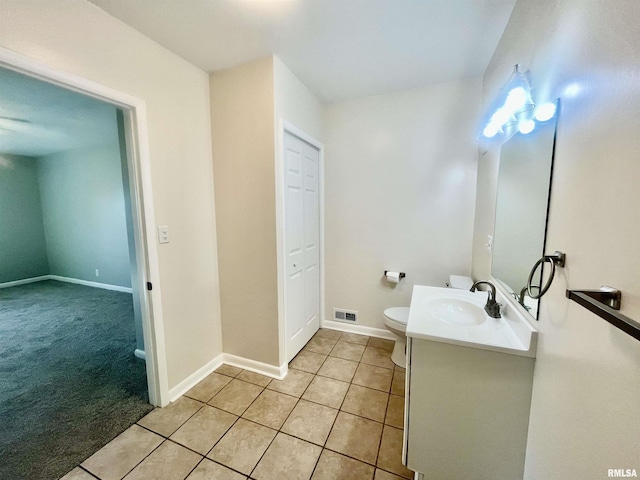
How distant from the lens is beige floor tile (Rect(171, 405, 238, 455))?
1.46 meters

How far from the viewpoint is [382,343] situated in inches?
101

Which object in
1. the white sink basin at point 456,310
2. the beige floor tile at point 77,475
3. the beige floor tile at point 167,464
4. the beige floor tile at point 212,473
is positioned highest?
the white sink basin at point 456,310

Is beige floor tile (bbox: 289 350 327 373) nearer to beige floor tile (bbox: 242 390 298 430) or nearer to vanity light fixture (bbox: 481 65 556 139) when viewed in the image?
beige floor tile (bbox: 242 390 298 430)

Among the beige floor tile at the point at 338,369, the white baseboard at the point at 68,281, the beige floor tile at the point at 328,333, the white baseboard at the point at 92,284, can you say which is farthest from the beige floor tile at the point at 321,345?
the white baseboard at the point at 68,281

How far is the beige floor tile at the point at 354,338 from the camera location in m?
2.62

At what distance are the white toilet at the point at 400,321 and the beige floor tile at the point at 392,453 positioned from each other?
695mm

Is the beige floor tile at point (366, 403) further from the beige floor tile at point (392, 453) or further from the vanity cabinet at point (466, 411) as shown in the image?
the vanity cabinet at point (466, 411)

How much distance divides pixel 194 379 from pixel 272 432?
2.76 feet

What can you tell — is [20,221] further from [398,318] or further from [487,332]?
[487,332]

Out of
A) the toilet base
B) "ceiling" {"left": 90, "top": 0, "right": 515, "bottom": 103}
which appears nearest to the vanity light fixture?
"ceiling" {"left": 90, "top": 0, "right": 515, "bottom": 103}

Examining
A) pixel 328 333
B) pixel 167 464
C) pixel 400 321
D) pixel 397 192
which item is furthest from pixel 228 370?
pixel 397 192

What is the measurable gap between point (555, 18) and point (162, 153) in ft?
6.97

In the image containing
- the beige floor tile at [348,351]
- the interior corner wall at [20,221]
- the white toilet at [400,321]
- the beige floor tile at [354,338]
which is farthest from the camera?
the interior corner wall at [20,221]

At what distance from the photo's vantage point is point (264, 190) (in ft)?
6.23
